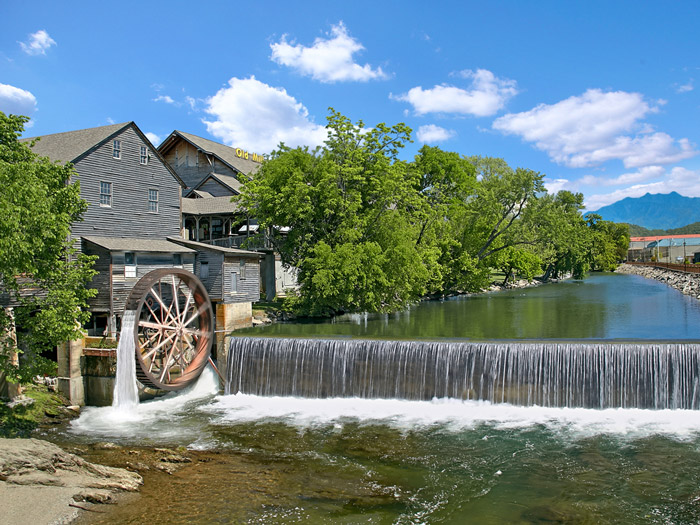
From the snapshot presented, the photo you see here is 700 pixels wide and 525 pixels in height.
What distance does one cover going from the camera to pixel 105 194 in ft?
75.4

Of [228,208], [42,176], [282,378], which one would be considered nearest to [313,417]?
[282,378]

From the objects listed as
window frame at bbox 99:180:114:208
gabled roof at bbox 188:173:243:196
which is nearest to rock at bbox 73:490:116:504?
window frame at bbox 99:180:114:208

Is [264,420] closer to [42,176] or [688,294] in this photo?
Answer: [42,176]

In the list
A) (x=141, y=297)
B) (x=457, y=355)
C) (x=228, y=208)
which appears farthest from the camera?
(x=228, y=208)

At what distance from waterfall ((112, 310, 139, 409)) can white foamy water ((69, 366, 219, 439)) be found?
23cm

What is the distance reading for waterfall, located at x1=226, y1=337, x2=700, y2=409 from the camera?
1600cm

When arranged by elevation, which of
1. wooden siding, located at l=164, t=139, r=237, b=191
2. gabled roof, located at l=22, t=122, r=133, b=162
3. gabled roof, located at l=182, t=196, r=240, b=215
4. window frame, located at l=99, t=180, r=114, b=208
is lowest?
window frame, located at l=99, t=180, r=114, b=208

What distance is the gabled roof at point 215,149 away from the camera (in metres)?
39.4

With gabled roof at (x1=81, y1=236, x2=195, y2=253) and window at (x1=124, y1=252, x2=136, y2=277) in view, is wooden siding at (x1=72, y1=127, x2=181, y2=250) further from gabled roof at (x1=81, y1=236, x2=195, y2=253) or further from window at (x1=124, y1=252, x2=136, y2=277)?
window at (x1=124, y1=252, x2=136, y2=277)

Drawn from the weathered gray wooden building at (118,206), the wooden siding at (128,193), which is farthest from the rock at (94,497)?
the wooden siding at (128,193)

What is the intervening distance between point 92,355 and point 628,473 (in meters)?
15.9

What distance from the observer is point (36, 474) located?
413 inches

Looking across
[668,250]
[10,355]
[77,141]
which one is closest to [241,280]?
[77,141]

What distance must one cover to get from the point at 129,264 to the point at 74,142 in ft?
19.4
